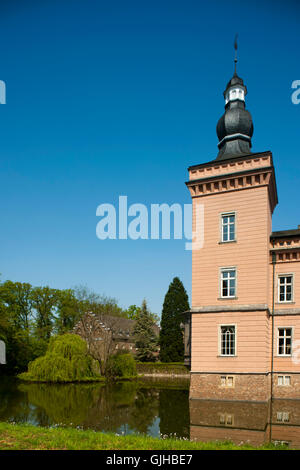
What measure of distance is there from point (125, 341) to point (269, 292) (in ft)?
123

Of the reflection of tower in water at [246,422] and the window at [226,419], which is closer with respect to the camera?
the reflection of tower in water at [246,422]

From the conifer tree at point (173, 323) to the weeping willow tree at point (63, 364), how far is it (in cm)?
1189

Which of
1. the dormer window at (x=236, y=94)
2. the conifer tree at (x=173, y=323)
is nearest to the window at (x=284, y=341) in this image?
the dormer window at (x=236, y=94)

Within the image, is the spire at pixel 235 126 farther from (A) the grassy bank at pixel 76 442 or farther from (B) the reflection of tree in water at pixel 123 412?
(A) the grassy bank at pixel 76 442

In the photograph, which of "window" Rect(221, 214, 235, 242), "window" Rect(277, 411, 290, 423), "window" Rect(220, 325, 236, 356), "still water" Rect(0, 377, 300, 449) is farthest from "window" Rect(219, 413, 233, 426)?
"window" Rect(221, 214, 235, 242)

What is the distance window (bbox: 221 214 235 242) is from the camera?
19.0 metres

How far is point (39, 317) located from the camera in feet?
146

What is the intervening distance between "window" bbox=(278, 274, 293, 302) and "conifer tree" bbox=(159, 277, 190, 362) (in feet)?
72.7

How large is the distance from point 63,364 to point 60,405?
11229 millimetres

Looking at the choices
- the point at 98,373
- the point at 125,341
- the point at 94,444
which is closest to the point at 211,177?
the point at 94,444

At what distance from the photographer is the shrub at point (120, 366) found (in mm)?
32344

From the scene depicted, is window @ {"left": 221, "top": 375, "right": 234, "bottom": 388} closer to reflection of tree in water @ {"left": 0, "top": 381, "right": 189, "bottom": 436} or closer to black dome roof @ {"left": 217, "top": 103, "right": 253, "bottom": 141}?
reflection of tree in water @ {"left": 0, "top": 381, "right": 189, "bottom": 436}

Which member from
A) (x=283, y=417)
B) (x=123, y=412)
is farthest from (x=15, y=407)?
(x=283, y=417)

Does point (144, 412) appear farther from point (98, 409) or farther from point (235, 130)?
point (235, 130)
